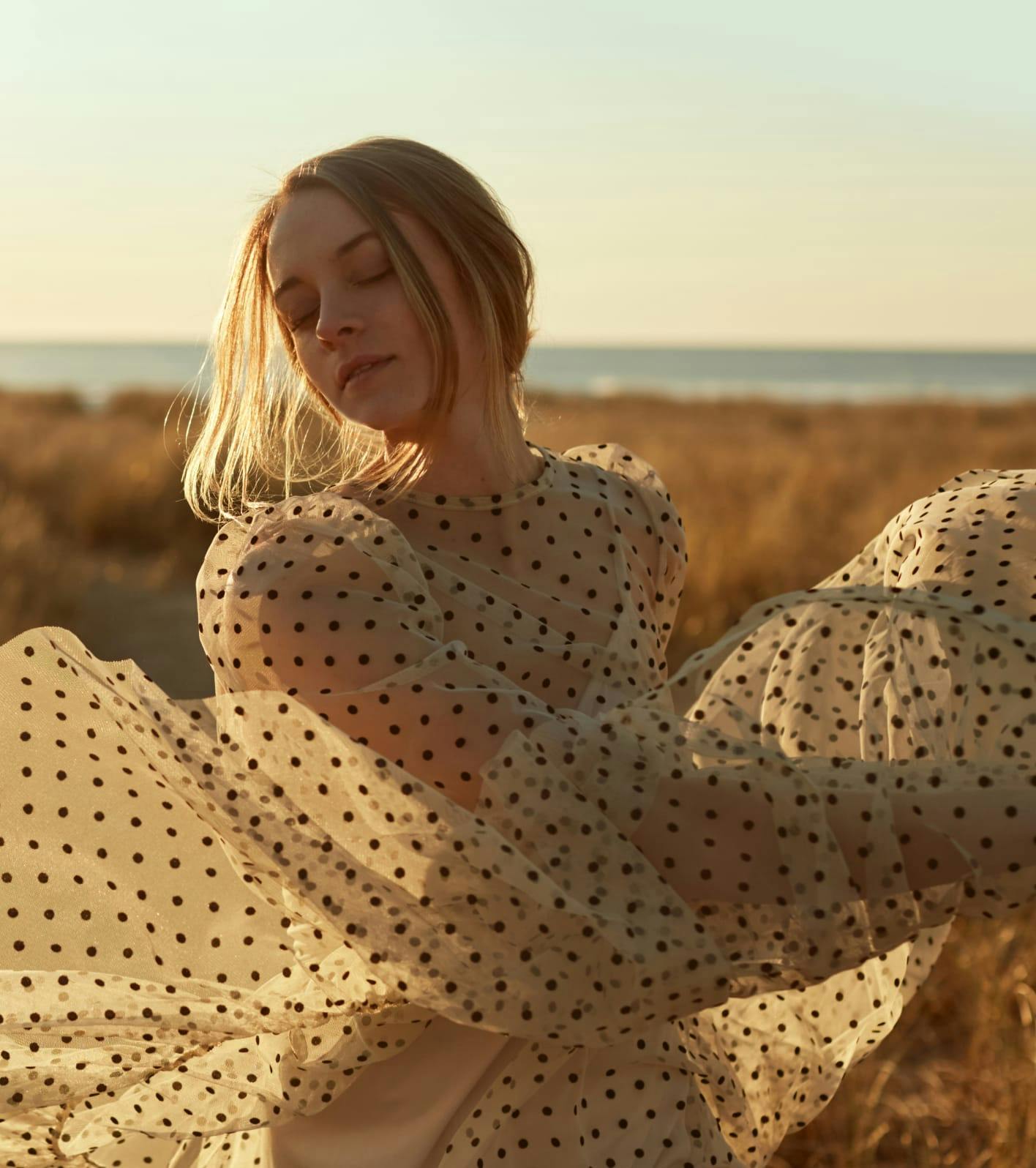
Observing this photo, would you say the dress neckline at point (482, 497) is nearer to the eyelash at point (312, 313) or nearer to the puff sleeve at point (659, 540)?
the puff sleeve at point (659, 540)

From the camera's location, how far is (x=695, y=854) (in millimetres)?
1331

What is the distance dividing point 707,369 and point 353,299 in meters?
102

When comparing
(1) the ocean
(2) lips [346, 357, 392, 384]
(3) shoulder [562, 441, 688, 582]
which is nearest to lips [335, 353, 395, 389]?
(2) lips [346, 357, 392, 384]

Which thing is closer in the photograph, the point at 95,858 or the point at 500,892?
the point at 500,892

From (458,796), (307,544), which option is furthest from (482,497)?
(458,796)

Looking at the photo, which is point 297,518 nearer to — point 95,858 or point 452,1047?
point 95,858

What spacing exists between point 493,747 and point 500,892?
0.13m

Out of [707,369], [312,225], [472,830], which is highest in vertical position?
[312,225]

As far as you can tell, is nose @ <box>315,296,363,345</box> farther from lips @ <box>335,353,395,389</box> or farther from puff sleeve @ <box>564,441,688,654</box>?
puff sleeve @ <box>564,441,688,654</box>

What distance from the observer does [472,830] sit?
131 centimetres

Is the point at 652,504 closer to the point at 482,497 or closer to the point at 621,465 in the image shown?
the point at 621,465

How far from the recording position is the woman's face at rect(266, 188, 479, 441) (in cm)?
160

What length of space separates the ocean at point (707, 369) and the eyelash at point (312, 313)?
5996 cm

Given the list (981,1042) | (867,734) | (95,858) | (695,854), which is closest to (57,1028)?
(95,858)
